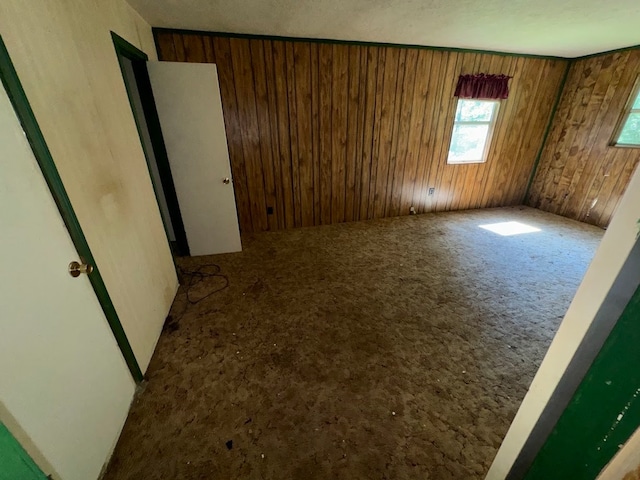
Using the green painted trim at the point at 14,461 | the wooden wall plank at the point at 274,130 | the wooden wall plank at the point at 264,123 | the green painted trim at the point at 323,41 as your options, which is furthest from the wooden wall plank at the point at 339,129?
the green painted trim at the point at 14,461

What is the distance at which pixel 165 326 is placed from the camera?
1.95 metres

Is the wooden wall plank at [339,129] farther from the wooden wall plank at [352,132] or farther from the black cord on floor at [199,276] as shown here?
the black cord on floor at [199,276]

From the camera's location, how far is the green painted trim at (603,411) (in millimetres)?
428

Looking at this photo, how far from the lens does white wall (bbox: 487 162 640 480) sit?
0.41 metres

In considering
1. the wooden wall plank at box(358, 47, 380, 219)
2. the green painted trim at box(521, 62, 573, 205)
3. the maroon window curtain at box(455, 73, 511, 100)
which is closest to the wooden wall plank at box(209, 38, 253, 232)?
the wooden wall plank at box(358, 47, 380, 219)

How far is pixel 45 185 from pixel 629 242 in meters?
1.65

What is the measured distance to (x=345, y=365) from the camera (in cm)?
167

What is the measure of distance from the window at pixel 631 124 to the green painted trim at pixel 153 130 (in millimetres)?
5655

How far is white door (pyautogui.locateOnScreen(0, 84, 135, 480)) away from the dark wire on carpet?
0.83 m

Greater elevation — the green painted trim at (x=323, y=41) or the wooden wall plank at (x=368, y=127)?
the green painted trim at (x=323, y=41)

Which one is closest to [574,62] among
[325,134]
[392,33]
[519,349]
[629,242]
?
[392,33]

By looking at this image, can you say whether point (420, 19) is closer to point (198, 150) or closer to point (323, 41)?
point (323, 41)

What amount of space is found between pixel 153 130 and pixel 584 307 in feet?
9.97

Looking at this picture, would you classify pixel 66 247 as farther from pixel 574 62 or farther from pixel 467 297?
pixel 574 62
